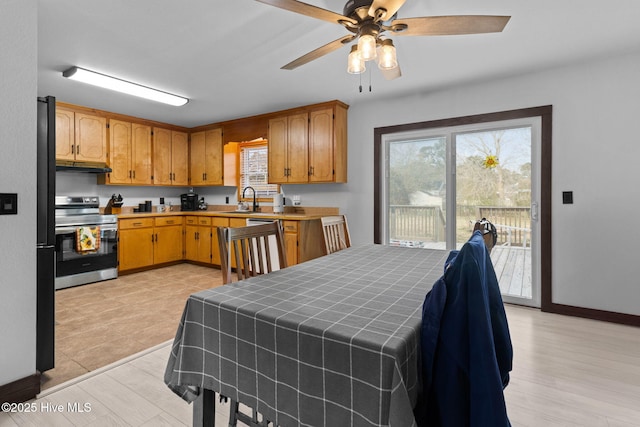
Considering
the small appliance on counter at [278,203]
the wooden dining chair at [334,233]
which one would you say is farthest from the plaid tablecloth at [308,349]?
the small appliance on counter at [278,203]

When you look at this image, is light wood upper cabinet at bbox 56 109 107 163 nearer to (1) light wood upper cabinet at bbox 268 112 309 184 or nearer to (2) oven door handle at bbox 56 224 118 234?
(2) oven door handle at bbox 56 224 118 234

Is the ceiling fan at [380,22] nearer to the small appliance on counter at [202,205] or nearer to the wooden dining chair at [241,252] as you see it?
the wooden dining chair at [241,252]

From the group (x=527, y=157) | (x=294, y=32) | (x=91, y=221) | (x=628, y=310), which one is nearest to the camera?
(x=294, y=32)

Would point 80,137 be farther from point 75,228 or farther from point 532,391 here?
point 532,391

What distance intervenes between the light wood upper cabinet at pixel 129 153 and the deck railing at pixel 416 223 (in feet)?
12.4

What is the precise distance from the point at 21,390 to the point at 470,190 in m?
4.01

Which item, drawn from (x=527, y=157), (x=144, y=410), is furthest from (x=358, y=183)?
(x=144, y=410)

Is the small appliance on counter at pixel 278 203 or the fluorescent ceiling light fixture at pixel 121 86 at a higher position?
the fluorescent ceiling light fixture at pixel 121 86

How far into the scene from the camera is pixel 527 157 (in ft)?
10.9

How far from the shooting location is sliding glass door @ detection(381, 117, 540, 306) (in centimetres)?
333

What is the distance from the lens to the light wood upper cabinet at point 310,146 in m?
4.04

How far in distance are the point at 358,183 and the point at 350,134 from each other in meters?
0.67

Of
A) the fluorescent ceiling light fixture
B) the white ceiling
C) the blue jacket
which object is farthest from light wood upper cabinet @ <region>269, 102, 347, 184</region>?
the blue jacket

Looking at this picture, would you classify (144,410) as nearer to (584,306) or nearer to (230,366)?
(230,366)
